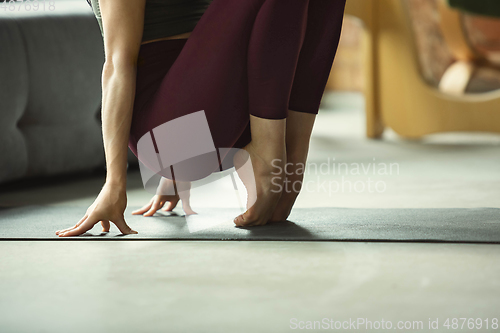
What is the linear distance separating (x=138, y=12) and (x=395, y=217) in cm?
59

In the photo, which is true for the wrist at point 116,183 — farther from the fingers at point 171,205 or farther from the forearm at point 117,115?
the fingers at point 171,205

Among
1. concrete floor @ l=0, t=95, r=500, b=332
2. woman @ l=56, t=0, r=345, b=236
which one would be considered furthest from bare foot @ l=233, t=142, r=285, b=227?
concrete floor @ l=0, t=95, r=500, b=332

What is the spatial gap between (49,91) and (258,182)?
2.78 feet

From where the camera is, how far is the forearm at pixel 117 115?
0.98 m

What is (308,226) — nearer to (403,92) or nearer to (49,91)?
(49,91)

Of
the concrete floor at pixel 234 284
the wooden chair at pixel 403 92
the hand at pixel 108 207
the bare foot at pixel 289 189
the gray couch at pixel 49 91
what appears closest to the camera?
the concrete floor at pixel 234 284

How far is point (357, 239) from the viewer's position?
976 millimetres

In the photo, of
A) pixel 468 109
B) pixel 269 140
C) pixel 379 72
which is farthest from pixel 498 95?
pixel 269 140

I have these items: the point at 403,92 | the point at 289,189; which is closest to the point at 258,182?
the point at 289,189

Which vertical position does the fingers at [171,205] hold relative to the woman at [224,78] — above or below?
below

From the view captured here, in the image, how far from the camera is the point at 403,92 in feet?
8.18

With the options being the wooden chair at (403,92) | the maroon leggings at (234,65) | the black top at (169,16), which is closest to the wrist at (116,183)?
the maroon leggings at (234,65)

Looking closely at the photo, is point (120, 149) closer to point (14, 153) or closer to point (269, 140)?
point (269, 140)

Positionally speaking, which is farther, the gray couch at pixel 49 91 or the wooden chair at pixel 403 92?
the wooden chair at pixel 403 92
